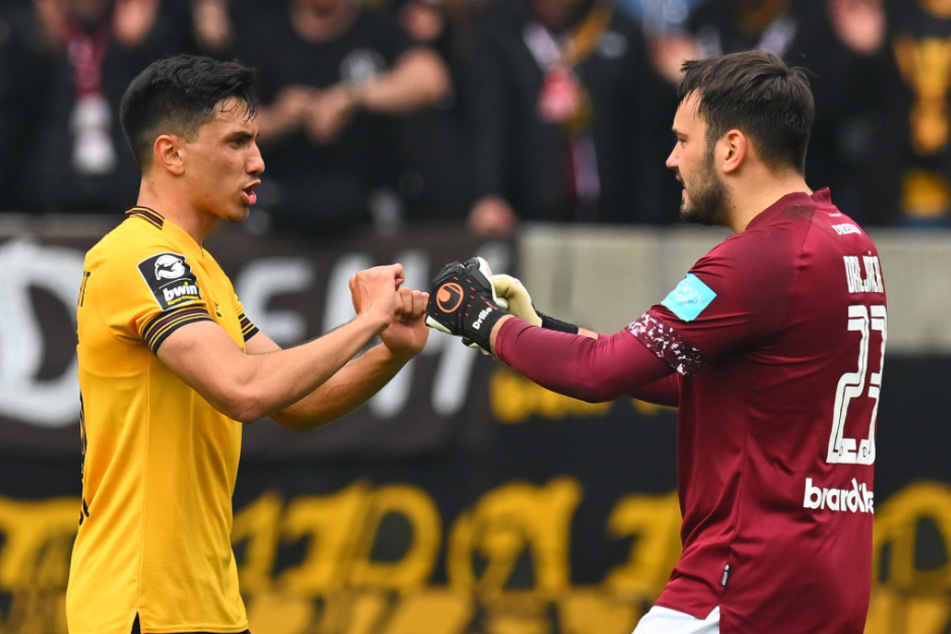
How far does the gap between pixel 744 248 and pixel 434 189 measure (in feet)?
13.8

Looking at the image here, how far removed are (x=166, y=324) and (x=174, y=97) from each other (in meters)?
0.78

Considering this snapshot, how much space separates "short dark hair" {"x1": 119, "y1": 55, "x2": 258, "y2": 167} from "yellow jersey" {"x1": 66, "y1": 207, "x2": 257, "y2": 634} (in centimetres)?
34

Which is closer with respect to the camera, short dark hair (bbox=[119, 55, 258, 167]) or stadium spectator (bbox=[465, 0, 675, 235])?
short dark hair (bbox=[119, 55, 258, 167])

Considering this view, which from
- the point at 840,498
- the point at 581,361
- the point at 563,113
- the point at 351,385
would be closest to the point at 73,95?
the point at 563,113

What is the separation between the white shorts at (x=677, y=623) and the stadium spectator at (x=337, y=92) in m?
4.00

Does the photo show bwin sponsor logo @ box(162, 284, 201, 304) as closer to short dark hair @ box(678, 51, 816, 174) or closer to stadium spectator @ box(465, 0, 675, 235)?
short dark hair @ box(678, 51, 816, 174)

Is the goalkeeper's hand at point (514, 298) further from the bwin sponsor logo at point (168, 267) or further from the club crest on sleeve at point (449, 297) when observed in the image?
the bwin sponsor logo at point (168, 267)

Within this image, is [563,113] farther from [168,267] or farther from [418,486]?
[168,267]

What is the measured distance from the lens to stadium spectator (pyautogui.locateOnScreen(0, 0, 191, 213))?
7727mm

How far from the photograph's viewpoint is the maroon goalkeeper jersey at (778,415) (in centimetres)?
384

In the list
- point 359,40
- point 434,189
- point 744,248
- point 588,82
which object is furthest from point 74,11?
point 744,248

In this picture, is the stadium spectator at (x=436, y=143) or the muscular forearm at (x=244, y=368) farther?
the stadium spectator at (x=436, y=143)

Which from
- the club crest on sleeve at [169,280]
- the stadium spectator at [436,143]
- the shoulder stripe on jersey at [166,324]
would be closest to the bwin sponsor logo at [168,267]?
the club crest on sleeve at [169,280]

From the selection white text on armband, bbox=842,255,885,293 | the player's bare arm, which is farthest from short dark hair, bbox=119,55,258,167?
white text on armband, bbox=842,255,885,293
